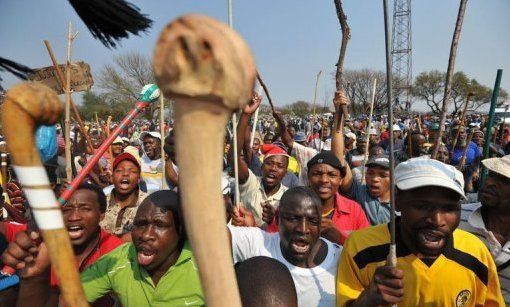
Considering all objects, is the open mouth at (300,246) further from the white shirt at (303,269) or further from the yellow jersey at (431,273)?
the yellow jersey at (431,273)

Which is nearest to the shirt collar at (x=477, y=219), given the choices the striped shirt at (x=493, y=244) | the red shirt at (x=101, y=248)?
the striped shirt at (x=493, y=244)

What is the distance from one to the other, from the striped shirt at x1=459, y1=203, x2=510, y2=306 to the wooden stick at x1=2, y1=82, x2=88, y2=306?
211 cm

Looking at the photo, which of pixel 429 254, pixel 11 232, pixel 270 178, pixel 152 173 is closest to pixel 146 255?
pixel 11 232

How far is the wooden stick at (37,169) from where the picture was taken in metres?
0.56

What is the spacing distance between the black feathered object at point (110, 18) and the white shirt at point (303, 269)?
150 cm

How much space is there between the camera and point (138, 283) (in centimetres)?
200

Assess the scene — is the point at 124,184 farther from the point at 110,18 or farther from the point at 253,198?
the point at 110,18

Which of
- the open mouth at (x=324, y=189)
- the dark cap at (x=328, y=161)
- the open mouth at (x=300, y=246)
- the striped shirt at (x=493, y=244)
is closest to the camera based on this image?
the striped shirt at (x=493, y=244)

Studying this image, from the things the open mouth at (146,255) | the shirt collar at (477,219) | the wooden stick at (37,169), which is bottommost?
the open mouth at (146,255)

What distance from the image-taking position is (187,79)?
0.47 meters

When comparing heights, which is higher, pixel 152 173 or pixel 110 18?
pixel 110 18

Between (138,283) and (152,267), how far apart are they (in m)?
0.10

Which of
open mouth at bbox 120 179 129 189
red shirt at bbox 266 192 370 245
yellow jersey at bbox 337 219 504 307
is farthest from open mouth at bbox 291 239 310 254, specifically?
open mouth at bbox 120 179 129 189

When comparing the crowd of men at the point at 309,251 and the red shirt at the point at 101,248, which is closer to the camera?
the crowd of men at the point at 309,251
